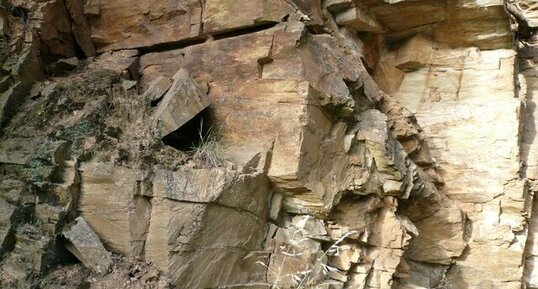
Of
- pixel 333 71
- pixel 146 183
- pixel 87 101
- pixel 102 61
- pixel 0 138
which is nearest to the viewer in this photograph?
pixel 146 183

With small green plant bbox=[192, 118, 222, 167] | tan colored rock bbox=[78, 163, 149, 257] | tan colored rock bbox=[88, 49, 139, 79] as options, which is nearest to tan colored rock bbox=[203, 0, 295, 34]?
tan colored rock bbox=[88, 49, 139, 79]

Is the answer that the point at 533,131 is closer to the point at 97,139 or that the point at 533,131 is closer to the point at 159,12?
the point at 159,12

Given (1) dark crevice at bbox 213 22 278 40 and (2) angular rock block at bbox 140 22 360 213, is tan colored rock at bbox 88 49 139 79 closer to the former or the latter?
(2) angular rock block at bbox 140 22 360 213

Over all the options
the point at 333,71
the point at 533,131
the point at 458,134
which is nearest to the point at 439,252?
the point at 458,134

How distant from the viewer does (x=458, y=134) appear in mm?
8219

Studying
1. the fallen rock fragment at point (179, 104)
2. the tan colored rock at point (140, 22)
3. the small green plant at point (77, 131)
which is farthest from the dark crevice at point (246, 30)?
the small green plant at point (77, 131)

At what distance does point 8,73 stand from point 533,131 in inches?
328

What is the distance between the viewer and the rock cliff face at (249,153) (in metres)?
4.36

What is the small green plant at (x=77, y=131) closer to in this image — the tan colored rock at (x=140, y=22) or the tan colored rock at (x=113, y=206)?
the tan colored rock at (x=113, y=206)

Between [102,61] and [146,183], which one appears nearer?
[146,183]

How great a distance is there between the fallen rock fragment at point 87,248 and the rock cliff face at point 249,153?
13 millimetres

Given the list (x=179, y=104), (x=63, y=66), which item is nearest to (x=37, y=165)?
(x=179, y=104)

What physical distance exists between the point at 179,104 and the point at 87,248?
5.71ft

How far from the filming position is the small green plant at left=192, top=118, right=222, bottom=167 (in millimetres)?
4895
